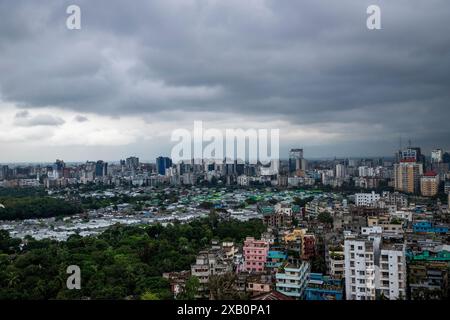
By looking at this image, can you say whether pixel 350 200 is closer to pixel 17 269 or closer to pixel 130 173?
pixel 17 269

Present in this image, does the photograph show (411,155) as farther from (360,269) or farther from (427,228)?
(360,269)

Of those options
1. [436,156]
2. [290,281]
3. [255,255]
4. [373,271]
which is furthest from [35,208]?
[436,156]

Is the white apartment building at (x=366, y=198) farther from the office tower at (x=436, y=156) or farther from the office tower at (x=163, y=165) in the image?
the office tower at (x=163, y=165)

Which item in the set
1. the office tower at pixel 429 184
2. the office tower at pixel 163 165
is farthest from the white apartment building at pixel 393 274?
the office tower at pixel 163 165
